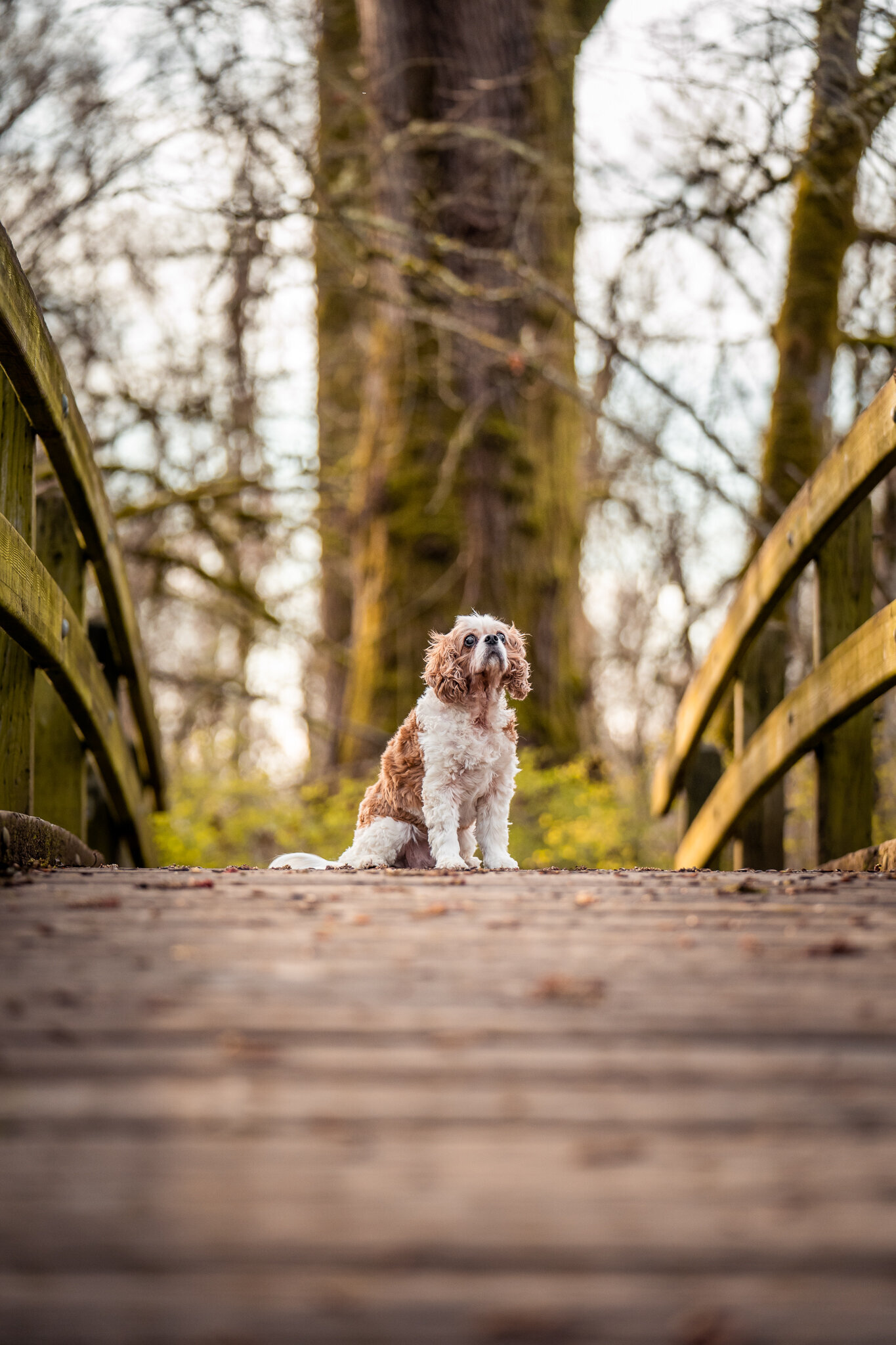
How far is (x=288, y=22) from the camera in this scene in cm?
827

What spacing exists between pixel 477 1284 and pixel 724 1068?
59 cm

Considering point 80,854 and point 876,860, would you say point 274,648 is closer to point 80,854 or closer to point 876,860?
point 80,854

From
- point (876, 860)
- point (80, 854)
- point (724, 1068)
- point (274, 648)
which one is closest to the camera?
point (724, 1068)

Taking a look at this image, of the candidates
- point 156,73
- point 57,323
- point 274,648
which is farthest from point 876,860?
point 274,648

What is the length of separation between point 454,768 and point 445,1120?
3.25 meters

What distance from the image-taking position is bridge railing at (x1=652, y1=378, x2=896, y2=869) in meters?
4.24

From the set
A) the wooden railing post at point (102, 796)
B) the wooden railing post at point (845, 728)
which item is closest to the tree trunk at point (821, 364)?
the wooden railing post at point (845, 728)

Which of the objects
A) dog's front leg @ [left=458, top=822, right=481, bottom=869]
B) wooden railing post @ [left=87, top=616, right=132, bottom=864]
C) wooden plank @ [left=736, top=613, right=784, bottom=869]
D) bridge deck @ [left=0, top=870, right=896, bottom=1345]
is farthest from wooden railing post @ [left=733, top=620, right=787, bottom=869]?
bridge deck @ [left=0, top=870, right=896, bottom=1345]

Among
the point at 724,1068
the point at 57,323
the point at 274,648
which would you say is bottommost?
the point at 724,1068

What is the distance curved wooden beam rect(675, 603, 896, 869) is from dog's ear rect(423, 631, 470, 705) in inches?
54.6

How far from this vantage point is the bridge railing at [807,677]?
424cm

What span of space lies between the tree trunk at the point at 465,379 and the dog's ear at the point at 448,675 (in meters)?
3.70

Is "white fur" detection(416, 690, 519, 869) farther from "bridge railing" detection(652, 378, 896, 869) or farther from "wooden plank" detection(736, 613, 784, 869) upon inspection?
"wooden plank" detection(736, 613, 784, 869)

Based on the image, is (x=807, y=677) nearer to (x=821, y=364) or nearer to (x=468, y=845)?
(x=468, y=845)
